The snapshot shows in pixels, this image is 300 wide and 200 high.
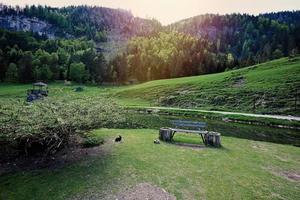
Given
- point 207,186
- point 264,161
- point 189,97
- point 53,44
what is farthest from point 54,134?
point 53,44

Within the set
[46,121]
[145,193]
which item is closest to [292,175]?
[145,193]

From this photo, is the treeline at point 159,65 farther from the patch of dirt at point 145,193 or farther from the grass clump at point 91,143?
the patch of dirt at point 145,193

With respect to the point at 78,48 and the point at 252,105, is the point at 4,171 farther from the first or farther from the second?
the point at 78,48

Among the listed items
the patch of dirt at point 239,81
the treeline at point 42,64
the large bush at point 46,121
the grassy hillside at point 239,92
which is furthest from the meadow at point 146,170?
the treeline at point 42,64

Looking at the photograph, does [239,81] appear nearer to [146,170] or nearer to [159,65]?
[159,65]

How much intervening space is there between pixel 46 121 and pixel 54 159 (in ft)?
8.52

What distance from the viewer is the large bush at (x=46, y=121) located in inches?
623

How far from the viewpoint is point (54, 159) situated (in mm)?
16969

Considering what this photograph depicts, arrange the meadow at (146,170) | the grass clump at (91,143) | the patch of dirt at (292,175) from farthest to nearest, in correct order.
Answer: the grass clump at (91,143) < the patch of dirt at (292,175) < the meadow at (146,170)

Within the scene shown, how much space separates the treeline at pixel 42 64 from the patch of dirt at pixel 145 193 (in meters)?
107

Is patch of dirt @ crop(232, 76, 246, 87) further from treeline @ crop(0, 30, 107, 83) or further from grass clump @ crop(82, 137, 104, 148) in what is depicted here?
treeline @ crop(0, 30, 107, 83)

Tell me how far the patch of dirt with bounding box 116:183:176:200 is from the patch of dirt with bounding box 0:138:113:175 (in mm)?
5538

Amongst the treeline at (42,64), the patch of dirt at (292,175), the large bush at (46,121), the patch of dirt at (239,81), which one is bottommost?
the patch of dirt at (292,175)

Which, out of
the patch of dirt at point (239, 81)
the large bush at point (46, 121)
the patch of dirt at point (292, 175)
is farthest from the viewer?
the patch of dirt at point (239, 81)
